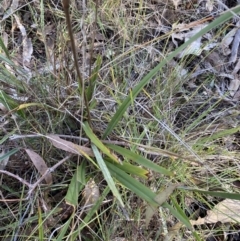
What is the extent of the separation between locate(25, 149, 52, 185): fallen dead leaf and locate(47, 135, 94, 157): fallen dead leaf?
61mm

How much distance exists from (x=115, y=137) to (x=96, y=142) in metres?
0.17

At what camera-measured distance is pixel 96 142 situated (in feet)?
3.23

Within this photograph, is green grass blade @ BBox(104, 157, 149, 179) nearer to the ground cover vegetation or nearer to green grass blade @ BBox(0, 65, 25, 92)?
the ground cover vegetation

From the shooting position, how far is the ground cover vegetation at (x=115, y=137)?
1058mm

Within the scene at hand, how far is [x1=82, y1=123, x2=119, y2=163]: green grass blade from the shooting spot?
0.96m

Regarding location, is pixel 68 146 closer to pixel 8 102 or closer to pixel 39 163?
pixel 39 163

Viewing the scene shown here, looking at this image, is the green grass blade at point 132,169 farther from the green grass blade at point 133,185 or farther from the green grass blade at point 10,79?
the green grass blade at point 10,79

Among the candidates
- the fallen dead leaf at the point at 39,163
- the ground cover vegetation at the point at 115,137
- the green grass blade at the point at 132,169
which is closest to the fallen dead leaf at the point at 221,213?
the ground cover vegetation at the point at 115,137

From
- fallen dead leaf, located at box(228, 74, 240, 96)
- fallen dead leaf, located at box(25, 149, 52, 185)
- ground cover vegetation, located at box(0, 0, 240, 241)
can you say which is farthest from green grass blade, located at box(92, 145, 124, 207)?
fallen dead leaf, located at box(228, 74, 240, 96)

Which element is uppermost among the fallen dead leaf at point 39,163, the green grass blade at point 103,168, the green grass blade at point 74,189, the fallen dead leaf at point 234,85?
the fallen dead leaf at point 234,85

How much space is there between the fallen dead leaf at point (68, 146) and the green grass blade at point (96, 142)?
0.15ft

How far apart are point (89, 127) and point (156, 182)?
0.25 m

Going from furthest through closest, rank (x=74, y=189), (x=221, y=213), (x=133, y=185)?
(x=221, y=213)
(x=74, y=189)
(x=133, y=185)

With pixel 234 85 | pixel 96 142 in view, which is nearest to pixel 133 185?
pixel 96 142
